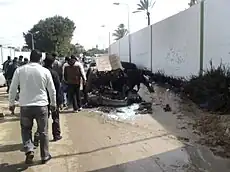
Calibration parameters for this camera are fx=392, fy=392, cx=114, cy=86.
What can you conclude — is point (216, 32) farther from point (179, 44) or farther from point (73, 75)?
point (179, 44)

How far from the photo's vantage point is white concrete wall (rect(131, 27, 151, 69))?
27453mm

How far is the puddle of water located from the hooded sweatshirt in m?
1.47

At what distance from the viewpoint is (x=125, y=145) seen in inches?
304

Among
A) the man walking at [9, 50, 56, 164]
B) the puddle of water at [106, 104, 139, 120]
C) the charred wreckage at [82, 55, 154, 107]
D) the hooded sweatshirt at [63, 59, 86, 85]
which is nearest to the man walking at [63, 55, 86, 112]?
the hooded sweatshirt at [63, 59, 86, 85]

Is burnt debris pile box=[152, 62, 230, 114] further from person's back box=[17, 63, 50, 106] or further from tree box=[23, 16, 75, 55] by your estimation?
Answer: tree box=[23, 16, 75, 55]

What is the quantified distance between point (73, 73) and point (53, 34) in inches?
3187

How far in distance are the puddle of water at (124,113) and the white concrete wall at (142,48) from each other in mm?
14768

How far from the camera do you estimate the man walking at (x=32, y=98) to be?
6281mm

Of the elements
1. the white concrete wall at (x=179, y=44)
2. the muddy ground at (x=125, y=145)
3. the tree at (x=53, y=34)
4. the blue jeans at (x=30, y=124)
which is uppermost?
the tree at (x=53, y=34)

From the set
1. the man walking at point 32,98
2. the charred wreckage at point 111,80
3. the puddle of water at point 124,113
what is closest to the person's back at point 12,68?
the charred wreckage at point 111,80

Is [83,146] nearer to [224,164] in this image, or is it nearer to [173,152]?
[173,152]

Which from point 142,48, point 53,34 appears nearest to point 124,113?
point 142,48

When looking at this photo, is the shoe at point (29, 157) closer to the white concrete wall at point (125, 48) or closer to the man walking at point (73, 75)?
the man walking at point (73, 75)

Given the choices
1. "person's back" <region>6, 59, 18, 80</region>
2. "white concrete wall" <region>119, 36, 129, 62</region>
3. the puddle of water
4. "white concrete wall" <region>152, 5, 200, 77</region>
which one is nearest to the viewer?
the puddle of water
